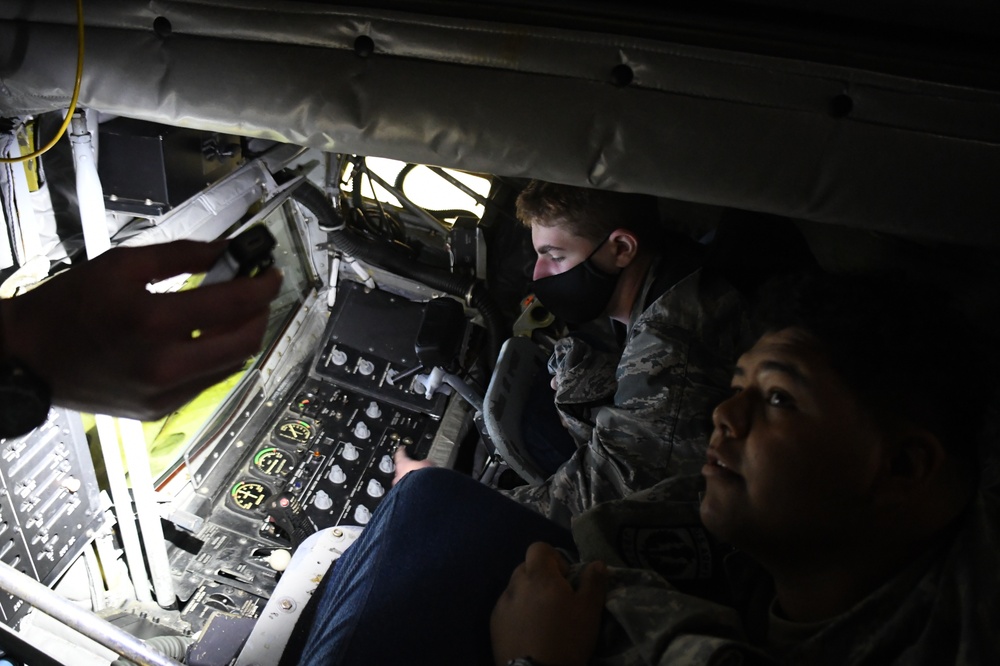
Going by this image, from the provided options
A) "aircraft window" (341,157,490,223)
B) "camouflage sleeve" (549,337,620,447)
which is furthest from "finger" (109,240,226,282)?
"aircraft window" (341,157,490,223)

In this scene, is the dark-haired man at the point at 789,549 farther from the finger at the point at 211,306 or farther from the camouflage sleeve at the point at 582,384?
the camouflage sleeve at the point at 582,384

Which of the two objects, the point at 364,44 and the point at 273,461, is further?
the point at 273,461

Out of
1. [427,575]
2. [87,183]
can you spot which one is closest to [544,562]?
[427,575]

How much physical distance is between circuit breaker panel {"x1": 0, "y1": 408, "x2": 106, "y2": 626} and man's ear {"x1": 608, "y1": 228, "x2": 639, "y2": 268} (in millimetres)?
2123

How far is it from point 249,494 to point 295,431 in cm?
45

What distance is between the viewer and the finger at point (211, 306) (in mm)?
1217

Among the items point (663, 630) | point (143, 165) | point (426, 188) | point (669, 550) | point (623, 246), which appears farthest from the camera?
point (426, 188)

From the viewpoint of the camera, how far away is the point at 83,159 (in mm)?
2227

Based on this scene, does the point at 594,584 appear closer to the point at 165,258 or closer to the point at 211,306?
the point at 211,306

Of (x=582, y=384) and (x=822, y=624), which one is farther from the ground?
(x=582, y=384)

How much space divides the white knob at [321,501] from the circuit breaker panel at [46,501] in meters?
1.20

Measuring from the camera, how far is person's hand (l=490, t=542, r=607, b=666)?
1.55 m

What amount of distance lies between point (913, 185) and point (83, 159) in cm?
228

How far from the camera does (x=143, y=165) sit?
8.90ft
